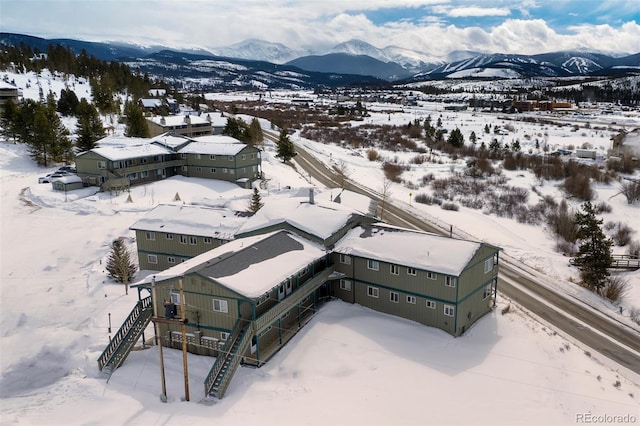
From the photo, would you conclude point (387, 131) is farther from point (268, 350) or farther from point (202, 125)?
point (268, 350)

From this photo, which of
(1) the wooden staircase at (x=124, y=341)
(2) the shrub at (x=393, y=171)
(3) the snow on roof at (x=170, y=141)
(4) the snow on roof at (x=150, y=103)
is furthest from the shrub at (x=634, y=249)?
(4) the snow on roof at (x=150, y=103)

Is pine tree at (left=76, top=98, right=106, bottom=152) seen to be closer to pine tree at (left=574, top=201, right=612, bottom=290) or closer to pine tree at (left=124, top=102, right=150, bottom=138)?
pine tree at (left=124, top=102, right=150, bottom=138)

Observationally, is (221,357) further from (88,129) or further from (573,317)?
(88,129)

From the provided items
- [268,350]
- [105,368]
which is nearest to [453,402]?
→ [268,350]

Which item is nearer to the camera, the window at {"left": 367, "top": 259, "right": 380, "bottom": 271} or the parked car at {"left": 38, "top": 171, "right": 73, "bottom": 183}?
the window at {"left": 367, "top": 259, "right": 380, "bottom": 271}

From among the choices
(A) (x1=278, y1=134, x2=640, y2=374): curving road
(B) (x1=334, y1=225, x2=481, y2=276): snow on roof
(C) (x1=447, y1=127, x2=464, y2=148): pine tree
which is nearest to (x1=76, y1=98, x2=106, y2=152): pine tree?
(B) (x1=334, y1=225, x2=481, y2=276): snow on roof

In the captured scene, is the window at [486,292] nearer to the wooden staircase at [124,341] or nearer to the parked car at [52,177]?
the wooden staircase at [124,341]

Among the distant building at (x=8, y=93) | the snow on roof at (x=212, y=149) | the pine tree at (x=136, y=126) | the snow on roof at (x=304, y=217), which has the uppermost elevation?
the distant building at (x=8, y=93)
